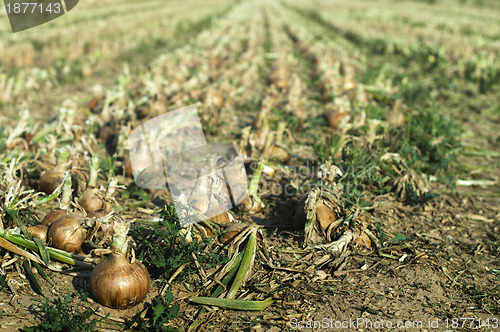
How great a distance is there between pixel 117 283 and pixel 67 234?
72cm

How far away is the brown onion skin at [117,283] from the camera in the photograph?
254 centimetres

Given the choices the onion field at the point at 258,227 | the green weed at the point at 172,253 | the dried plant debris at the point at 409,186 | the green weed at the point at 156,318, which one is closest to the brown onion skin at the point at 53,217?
the onion field at the point at 258,227

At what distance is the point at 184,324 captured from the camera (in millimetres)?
2570

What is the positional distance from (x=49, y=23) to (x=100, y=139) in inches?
577

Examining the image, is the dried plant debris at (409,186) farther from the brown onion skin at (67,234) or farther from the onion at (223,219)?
the brown onion skin at (67,234)

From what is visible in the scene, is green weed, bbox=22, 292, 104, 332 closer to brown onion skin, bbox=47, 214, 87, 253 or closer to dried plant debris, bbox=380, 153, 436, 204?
brown onion skin, bbox=47, 214, 87, 253

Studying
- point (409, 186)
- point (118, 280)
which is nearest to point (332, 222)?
point (409, 186)

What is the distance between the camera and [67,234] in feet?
9.82

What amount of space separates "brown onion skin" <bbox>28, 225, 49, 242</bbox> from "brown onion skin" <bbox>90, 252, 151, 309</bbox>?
0.71 metres

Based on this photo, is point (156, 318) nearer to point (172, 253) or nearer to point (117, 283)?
point (117, 283)

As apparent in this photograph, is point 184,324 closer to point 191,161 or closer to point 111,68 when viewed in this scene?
point 191,161

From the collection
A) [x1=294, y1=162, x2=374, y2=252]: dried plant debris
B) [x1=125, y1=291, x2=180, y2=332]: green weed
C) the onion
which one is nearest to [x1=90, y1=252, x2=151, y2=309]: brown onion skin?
[x1=125, y1=291, x2=180, y2=332]: green weed

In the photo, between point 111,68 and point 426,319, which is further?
point 111,68

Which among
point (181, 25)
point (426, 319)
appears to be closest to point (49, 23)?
point (181, 25)
